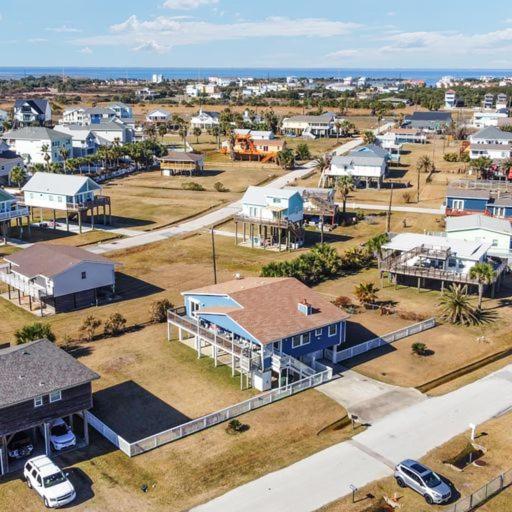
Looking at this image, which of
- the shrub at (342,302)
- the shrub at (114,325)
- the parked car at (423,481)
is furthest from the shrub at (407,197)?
the parked car at (423,481)

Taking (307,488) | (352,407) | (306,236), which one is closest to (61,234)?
(306,236)

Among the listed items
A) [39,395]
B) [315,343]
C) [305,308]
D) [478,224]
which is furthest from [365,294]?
[39,395]

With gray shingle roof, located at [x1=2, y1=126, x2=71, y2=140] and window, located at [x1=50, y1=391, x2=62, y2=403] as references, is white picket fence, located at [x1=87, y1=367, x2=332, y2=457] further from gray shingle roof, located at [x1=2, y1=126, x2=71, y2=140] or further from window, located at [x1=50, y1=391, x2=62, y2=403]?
gray shingle roof, located at [x1=2, y1=126, x2=71, y2=140]

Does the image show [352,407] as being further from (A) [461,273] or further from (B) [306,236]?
(B) [306,236]

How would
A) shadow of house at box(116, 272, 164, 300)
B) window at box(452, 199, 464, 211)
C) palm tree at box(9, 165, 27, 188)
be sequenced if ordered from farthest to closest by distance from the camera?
palm tree at box(9, 165, 27, 188)
window at box(452, 199, 464, 211)
shadow of house at box(116, 272, 164, 300)

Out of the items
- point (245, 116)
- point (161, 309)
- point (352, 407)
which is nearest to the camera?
point (352, 407)

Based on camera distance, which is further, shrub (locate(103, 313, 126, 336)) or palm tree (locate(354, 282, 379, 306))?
palm tree (locate(354, 282, 379, 306))

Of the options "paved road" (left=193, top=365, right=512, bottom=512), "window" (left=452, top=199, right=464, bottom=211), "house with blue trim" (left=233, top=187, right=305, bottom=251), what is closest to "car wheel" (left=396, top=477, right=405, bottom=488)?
"paved road" (left=193, top=365, right=512, bottom=512)
